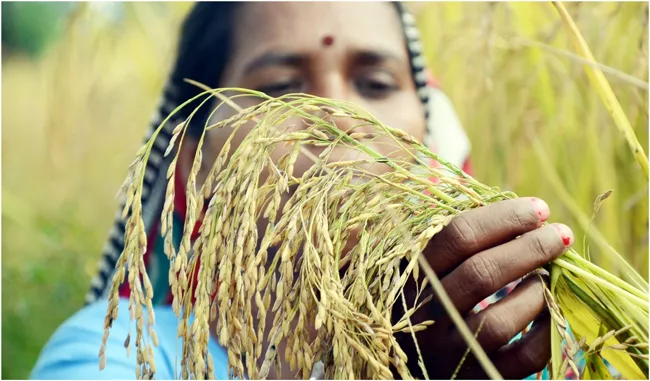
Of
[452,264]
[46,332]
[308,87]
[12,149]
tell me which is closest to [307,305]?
[452,264]

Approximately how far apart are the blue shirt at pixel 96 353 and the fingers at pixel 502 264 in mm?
1008

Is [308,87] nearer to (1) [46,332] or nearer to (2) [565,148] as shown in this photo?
(2) [565,148]

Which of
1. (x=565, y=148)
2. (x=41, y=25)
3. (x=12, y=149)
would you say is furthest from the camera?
(x=41, y=25)

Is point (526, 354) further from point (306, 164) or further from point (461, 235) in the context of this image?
point (306, 164)

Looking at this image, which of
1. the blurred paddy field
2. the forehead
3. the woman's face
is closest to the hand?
the blurred paddy field

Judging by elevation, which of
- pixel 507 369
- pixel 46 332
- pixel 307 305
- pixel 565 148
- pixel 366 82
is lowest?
pixel 46 332

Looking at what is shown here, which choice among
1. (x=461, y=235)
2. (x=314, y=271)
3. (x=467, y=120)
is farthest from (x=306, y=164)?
(x=467, y=120)

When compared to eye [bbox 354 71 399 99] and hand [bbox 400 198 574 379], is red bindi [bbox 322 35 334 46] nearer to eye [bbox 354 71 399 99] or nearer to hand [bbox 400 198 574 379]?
eye [bbox 354 71 399 99]

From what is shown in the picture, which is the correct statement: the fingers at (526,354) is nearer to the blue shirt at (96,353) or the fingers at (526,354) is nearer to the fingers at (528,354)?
the fingers at (528,354)

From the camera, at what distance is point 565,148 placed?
2273mm

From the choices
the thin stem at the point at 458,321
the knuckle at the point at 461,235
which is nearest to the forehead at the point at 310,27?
the knuckle at the point at 461,235

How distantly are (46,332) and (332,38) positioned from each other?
8.02 feet

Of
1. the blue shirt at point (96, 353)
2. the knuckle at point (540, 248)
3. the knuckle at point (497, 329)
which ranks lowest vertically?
the blue shirt at point (96, 353)

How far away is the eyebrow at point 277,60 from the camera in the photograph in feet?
6.00
